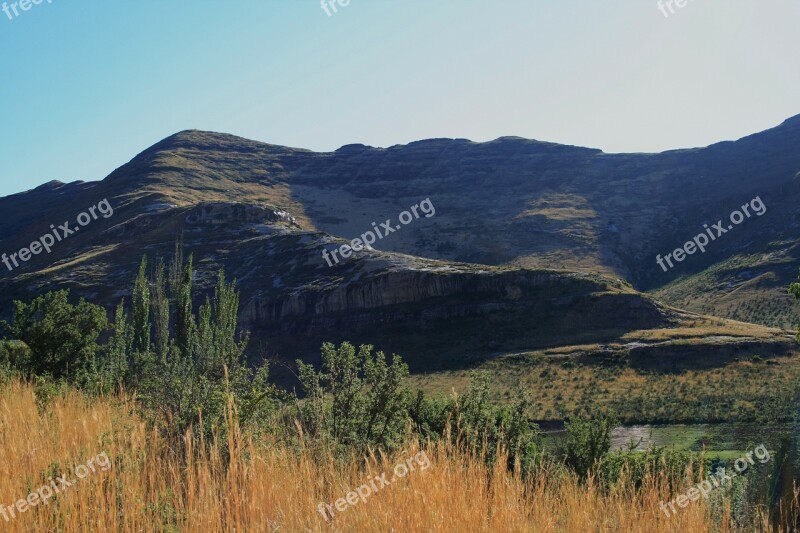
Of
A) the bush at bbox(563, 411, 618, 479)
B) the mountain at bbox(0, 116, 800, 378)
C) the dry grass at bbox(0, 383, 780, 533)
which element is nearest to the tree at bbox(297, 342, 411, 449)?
the dry grass at bbox(0, 383, 780, 533)

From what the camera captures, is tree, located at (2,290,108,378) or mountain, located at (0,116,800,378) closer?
tree, located at (2,290,108,378)

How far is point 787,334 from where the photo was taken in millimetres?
54469

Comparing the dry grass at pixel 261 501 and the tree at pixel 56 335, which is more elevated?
the tree at pixel 56 335

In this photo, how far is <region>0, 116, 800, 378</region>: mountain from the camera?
6272 cm

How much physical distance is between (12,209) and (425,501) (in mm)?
203462

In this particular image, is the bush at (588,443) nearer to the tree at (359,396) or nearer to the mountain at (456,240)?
the tree at (359,396)

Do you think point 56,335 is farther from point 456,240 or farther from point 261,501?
point 456,240

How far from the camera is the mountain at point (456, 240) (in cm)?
6272

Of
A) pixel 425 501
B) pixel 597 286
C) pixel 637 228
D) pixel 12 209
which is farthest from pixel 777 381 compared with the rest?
pixel 12 209

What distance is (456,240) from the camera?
127 m

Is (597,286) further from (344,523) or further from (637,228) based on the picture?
(637,228)

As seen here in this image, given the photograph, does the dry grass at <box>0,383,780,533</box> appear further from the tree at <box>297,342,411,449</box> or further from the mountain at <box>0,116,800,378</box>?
the mountain at <box>0,116,800,378</box>

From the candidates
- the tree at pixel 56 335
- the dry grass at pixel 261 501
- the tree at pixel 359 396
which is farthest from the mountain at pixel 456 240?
the dry grass at pixel 261 501

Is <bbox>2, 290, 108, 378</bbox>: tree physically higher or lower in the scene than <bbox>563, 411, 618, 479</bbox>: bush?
higher
